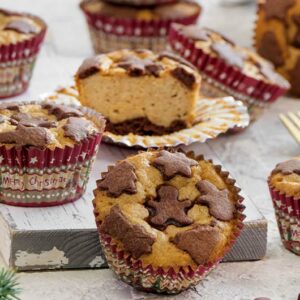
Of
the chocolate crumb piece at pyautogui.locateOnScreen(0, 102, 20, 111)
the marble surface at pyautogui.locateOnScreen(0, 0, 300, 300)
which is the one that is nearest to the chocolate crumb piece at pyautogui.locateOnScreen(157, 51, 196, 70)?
the marble surface at pyautogui.locateOnScreen(0, 0, 300, 300)

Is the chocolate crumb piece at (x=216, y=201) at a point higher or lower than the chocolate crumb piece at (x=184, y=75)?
higher

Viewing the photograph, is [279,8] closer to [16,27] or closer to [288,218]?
[16,27]

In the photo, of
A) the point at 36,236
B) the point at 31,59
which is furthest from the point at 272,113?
the point at 36,236

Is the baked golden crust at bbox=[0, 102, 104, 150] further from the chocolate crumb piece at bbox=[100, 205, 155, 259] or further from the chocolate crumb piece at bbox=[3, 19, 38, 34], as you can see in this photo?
the chocolate crumb piece at bbox=[3, 19, 38, 34]

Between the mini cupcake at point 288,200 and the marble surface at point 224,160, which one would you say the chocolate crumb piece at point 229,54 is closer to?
the marble surface at point 224,160

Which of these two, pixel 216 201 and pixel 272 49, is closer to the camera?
pixel 216 201

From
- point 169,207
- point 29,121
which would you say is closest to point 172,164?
point 169,207

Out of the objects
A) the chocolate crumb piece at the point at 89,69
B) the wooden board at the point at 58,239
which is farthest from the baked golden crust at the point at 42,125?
the chocolate crumb piece at the point at 89,69
